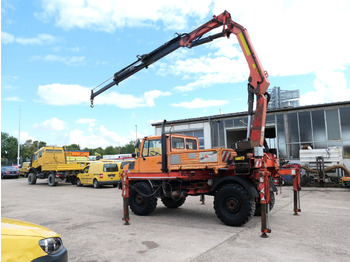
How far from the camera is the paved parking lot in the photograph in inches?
→ 203

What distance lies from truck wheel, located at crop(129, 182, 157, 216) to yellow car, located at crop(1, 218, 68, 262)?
5453 mm

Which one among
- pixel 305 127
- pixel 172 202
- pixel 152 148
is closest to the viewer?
pixel 152 148

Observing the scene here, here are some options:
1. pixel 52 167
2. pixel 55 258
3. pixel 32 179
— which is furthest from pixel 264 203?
pixel 32 179

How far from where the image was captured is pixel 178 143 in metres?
9.23

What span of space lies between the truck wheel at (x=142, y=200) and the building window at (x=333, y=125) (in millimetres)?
16660

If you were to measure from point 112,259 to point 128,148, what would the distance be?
339 feet

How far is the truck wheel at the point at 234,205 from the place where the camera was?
705 centimetres

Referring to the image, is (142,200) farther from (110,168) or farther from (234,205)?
(110,168)

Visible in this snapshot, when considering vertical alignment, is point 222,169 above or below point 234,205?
above

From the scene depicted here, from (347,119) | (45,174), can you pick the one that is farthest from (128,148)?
(347,119)

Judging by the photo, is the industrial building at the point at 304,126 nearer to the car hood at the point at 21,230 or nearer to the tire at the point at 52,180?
the tire at the point at 52,180

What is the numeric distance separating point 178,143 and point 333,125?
52.5 ft

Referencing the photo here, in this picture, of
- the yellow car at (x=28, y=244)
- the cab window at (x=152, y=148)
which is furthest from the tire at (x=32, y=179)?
the yellow car at (x=28, y=244)

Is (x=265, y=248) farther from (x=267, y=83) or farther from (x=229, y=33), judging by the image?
(x=229, y=33)
